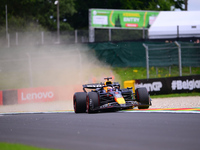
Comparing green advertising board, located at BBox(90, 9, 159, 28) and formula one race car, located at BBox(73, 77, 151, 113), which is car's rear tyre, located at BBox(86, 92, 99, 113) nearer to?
formula one race car, located at BBox(73, 77, 151, 113)

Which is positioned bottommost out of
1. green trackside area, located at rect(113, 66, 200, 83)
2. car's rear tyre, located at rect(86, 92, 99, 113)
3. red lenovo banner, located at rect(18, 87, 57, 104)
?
red lenovo banner, located at rect(18, 87, 57, 104)

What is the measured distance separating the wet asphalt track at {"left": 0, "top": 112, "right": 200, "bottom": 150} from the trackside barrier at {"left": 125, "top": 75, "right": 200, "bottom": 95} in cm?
1016

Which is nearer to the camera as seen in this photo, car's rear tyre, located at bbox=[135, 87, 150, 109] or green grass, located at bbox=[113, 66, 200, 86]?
car's rear tyre, located at bbox=[135, 87, 150, 109]

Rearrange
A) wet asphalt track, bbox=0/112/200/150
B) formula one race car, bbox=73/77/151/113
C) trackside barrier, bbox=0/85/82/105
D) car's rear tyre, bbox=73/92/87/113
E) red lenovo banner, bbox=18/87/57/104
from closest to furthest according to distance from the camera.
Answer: wet asphalt track, bbox=0/112/200/150 → formula one race car, bbox=73/77/151/113 → car's rear tyre, bbox=73/92/87/113 → trackside barrier, bbox=0/85/82/105 → red lenovo banner, bbox=18/87/57/104

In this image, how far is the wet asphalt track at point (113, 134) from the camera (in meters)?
6.61

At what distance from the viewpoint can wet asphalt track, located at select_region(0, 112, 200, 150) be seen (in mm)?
6605

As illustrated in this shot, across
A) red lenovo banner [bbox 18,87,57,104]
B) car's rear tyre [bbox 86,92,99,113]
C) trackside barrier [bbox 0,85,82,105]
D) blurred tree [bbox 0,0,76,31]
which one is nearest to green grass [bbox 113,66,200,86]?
trackside barrier [bbox 0,85,82,105]

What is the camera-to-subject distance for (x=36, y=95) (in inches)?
819

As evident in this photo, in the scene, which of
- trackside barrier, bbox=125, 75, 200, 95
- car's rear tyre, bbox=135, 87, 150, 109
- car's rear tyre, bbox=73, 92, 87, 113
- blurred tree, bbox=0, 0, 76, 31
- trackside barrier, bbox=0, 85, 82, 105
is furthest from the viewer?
blurred tree, bbox=0, 0, 76, 31

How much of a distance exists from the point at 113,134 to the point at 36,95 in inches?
528

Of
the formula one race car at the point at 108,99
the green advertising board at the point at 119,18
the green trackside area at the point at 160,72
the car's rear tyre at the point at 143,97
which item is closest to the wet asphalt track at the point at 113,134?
the formula one race car at the point at 108,99

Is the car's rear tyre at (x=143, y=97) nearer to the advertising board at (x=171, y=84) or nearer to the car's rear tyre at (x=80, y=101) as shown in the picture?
the car's rear tyre at (x=80, y=101)

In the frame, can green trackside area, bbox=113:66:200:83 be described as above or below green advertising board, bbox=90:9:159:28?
below

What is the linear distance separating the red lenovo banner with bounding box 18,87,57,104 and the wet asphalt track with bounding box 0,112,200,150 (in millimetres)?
10468
